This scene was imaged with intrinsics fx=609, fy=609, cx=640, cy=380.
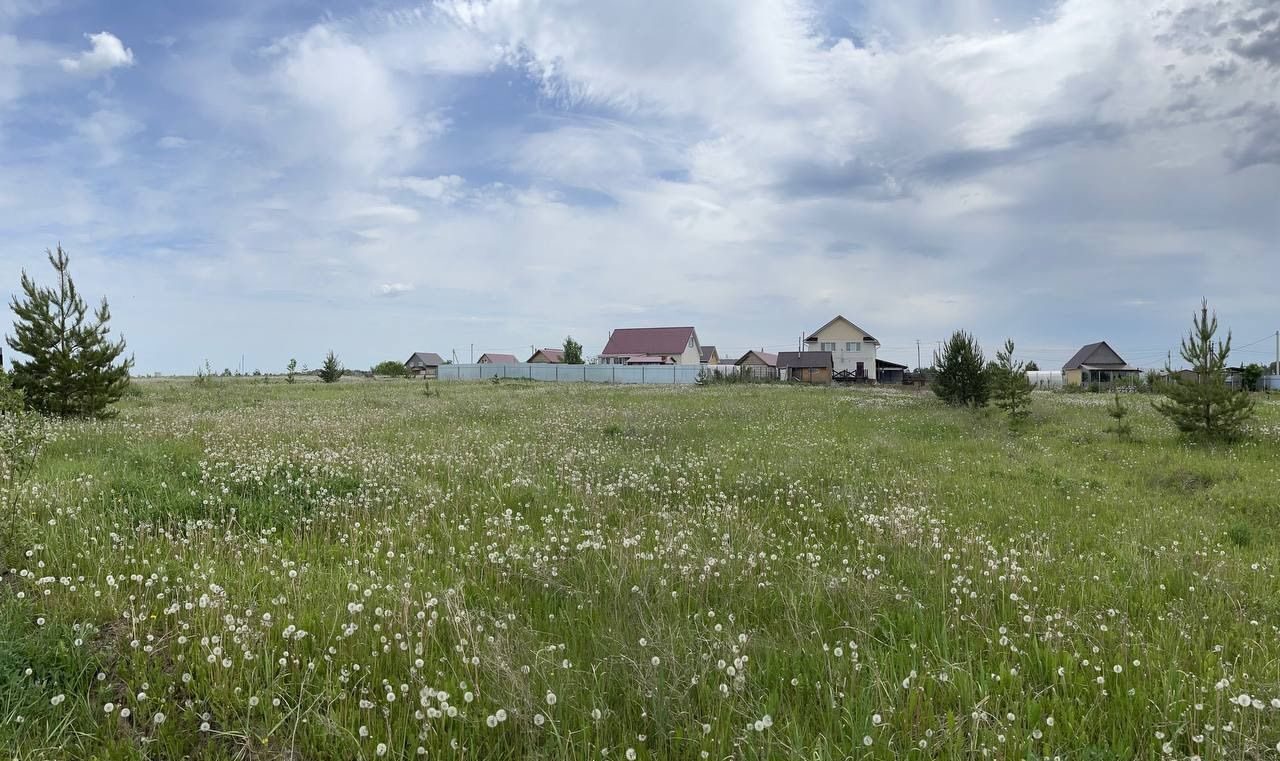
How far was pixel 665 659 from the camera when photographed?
3852 millimetres

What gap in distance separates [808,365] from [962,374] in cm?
5720

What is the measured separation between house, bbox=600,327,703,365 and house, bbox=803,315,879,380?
19018 mm

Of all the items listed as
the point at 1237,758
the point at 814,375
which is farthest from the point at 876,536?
the point at 814,375

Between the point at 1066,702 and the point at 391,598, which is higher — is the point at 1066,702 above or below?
below

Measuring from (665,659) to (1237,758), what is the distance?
297 cm

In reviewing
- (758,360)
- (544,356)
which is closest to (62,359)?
(544,356)

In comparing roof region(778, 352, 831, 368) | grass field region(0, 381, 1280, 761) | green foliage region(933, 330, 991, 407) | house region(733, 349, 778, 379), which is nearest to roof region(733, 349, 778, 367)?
house region(733, 349, 778, 379)

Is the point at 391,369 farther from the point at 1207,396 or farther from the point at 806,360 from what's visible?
the point at 1207,396

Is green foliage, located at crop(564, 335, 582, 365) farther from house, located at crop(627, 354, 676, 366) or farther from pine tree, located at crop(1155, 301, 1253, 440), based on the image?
pine tree, located at crop(1155, 301, 1253, 440)

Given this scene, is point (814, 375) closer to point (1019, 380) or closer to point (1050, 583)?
point (1019, 380)

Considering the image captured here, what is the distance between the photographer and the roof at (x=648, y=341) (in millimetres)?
88062

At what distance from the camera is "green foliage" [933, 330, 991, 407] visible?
25719mm

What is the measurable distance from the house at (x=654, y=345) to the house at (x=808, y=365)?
13.4 meters

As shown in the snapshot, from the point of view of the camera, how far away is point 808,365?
82875 mm
